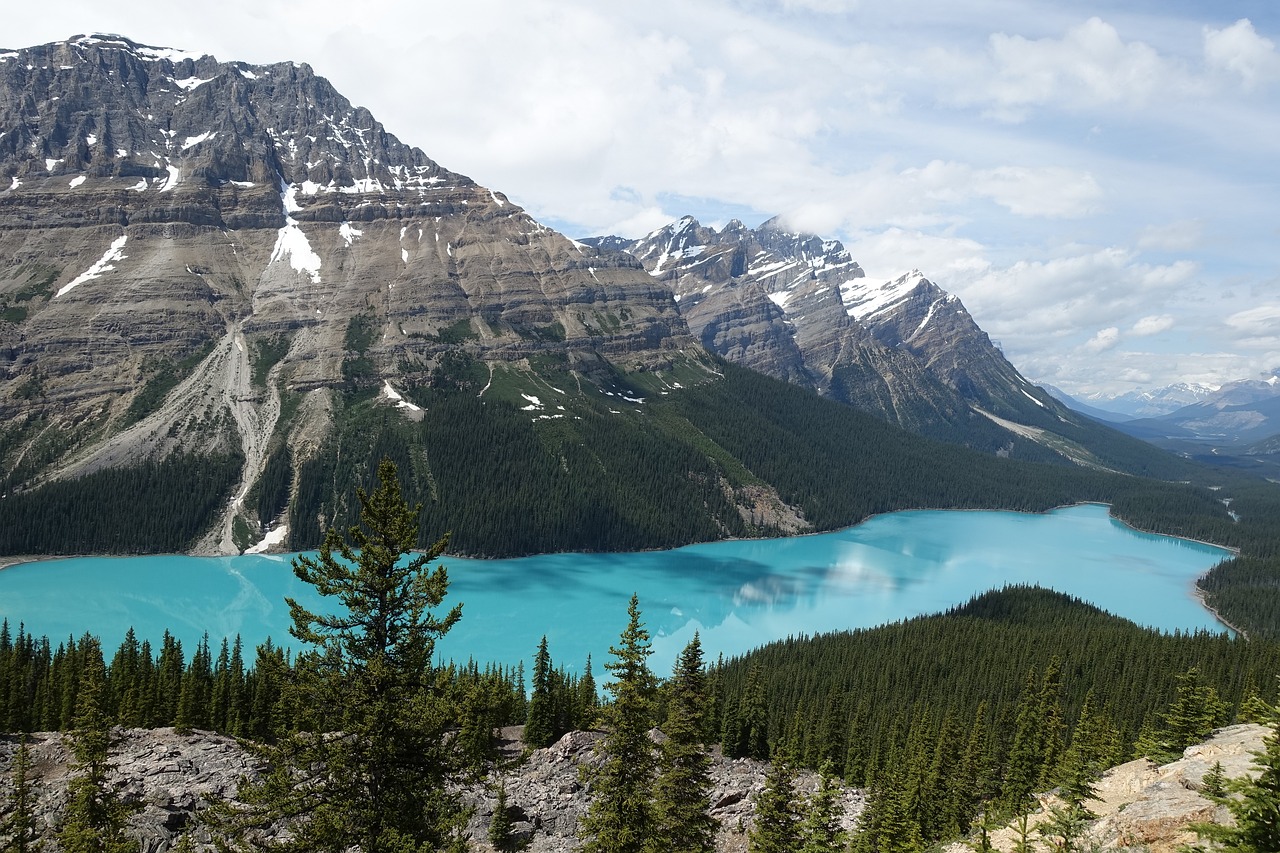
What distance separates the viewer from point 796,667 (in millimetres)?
85938

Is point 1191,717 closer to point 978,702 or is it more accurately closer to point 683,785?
point 683,785

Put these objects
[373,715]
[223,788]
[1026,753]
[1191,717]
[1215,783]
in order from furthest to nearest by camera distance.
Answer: [1026,753] < [223,788] < [1191,717] < [1215,783] < [373,715]

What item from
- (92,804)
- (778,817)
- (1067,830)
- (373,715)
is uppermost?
(373,715)

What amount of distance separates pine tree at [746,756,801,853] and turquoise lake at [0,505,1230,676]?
73.4m

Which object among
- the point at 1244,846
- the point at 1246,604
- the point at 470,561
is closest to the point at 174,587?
the point at 470,561

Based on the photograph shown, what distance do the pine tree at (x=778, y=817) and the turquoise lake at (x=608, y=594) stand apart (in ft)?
241

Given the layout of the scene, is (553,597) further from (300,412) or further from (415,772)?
(415,772)

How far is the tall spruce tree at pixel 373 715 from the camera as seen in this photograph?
15281 mm

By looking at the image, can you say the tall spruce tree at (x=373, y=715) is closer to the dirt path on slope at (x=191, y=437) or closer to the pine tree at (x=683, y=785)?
the pine tree at (x=683, y=785)

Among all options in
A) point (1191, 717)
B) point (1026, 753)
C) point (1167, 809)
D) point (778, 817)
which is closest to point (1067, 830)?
point (1167, 809)

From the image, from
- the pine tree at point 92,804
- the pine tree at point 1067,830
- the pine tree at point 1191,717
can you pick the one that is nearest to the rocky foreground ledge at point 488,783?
the pine tree at point 92,804

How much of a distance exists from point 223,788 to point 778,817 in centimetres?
3111

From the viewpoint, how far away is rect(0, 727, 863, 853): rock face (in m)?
40.6

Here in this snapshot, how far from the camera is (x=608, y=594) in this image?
144m
